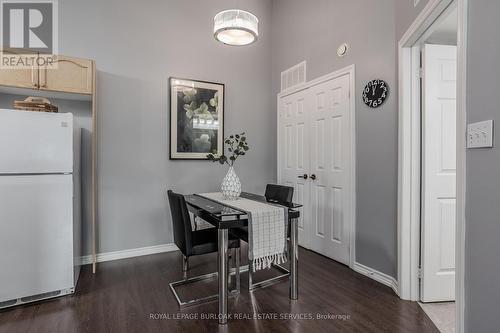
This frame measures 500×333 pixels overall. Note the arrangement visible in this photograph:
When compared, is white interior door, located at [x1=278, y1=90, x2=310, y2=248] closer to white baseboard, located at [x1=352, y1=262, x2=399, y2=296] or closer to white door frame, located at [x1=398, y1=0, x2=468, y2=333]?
white baseboard, located at [x1=352, y1=262, x2=399, y2=296]

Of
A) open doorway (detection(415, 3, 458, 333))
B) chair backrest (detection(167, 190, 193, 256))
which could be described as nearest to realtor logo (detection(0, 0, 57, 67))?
chair backrest (detection(167, 190, 193, 256))

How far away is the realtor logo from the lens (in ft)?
9.35

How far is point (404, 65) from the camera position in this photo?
7.52 ft

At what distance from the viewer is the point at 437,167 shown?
2.24 meters

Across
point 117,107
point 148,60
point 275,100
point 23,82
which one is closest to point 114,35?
point 148,60

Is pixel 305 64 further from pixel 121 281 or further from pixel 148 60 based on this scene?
pixel 121 281

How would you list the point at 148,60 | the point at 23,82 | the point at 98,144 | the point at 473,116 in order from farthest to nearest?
the point at 148,60
the point at 98,144
the point at 23,82
the point at 473,116

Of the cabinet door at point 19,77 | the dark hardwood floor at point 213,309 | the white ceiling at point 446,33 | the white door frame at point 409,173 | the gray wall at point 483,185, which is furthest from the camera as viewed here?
the cabinet door at point 19,77

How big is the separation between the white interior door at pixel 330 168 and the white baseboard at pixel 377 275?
168 millimetres

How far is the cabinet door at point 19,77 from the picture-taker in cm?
242

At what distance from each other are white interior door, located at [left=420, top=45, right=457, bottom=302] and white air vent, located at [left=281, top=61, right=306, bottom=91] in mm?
1619

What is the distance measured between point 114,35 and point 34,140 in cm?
170

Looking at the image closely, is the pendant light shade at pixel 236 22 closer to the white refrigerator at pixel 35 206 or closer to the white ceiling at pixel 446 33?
the white ceiling at pixel 446 33

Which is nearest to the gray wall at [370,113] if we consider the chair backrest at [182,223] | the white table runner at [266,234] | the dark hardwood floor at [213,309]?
the dark hardwood floor at [213,309]
